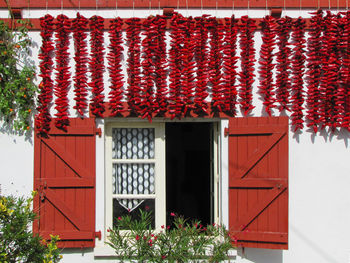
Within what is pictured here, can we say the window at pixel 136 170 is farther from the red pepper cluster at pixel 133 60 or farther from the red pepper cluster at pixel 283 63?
the red pepper cluster at pixel 283 63

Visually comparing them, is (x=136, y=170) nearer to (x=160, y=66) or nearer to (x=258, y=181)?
(x=160, y=66)

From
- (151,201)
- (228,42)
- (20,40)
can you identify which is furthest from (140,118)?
(20,40)

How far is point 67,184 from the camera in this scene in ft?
13.2

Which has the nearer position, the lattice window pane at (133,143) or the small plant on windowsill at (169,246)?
the small plant on windowsill at (169,246)

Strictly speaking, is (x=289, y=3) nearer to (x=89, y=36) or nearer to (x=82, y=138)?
(x=89, y=36)

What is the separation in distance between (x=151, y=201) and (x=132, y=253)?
78 centimetres

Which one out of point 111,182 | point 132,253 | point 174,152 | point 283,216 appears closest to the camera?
point 132,253

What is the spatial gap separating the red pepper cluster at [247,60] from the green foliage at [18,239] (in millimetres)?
2353

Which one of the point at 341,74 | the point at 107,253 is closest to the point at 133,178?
the point at 107,253

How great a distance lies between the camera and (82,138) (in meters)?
4.07

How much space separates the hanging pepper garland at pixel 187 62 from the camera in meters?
4.06

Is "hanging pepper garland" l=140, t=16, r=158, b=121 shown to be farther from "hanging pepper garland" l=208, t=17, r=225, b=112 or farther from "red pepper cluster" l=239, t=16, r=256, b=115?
"red pepper cluster" l=239, t=16, r=256, b=115

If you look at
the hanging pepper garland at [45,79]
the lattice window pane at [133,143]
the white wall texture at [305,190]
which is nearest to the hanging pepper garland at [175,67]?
the lattice window pane at [133,143]

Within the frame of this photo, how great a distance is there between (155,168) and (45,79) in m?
1.51
